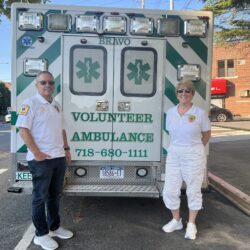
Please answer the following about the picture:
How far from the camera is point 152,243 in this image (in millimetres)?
4883

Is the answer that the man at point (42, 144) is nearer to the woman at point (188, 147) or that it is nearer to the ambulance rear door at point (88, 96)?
the ambulance rear door at point (88, 96)

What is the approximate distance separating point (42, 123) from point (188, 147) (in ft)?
5.65

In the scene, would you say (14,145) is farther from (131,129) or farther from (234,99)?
(234,99)

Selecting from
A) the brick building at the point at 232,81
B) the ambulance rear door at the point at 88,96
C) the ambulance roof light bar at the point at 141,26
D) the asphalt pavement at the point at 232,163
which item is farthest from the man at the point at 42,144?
the brick building at the point at 232,81

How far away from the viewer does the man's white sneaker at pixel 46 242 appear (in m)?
4.64

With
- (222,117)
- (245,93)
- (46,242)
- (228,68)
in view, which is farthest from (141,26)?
(228,68)

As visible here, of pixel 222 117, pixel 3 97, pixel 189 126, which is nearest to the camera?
pixel 189 126

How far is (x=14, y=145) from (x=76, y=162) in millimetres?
835

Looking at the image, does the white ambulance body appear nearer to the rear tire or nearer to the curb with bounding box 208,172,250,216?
the curb with bounding box 208,172,250,216

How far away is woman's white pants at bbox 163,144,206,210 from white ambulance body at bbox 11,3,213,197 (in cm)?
36

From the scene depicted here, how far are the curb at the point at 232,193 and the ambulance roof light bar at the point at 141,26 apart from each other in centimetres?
304

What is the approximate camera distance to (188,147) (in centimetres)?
499

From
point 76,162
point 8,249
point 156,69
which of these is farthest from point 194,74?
point 8,249

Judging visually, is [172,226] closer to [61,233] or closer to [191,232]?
[191,232]
